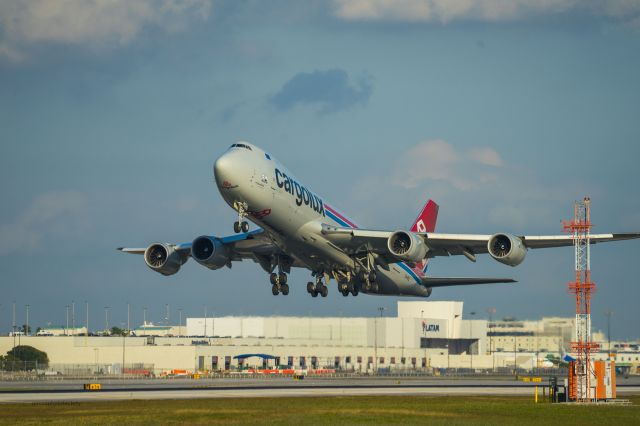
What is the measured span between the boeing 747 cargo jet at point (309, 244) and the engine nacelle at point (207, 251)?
0.07m

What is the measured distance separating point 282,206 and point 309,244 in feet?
15.8

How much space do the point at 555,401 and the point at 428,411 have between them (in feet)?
37.2

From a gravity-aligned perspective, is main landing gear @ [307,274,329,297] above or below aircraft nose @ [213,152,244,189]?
below

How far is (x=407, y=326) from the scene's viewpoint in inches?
6678

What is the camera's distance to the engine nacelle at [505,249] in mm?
60594

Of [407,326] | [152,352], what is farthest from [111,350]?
[407,326]

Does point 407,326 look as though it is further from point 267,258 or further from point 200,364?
point 267,258

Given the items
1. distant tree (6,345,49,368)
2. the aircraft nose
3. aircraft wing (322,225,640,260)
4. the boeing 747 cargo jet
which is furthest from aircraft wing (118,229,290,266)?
distant tree (6,345,49,368)

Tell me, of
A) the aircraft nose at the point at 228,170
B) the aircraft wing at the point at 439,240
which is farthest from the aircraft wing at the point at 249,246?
the aircraft nose at the point at 228,170

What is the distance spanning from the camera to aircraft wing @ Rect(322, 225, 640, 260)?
6153cm

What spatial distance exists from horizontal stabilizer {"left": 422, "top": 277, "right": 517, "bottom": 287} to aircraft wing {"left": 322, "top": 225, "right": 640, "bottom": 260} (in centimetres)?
497

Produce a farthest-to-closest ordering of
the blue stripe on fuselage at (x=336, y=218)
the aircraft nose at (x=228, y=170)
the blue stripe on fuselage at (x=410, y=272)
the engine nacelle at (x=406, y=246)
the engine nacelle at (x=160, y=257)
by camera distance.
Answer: the blue stripe on fuselage at (x=410, y=272) → the engine nacelle at (x=160, y=257) → the blue stripe on fuselage at (x=336, y=218) → the engine nacelle at (x=406, y=246) → the aircraft nose at (x=228, y=170)

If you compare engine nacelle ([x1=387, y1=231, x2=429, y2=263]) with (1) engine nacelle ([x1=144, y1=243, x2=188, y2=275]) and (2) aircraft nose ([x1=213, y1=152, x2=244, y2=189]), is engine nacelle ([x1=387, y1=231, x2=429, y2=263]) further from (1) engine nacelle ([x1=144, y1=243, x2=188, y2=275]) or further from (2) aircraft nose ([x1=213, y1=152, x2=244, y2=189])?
(1) engine nacelle ([x1=144, y1=243, x2=188, y2=275])

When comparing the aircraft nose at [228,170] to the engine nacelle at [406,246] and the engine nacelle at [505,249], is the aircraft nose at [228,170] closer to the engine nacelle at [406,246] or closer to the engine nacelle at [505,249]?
the engine nacelle at [406,246]
